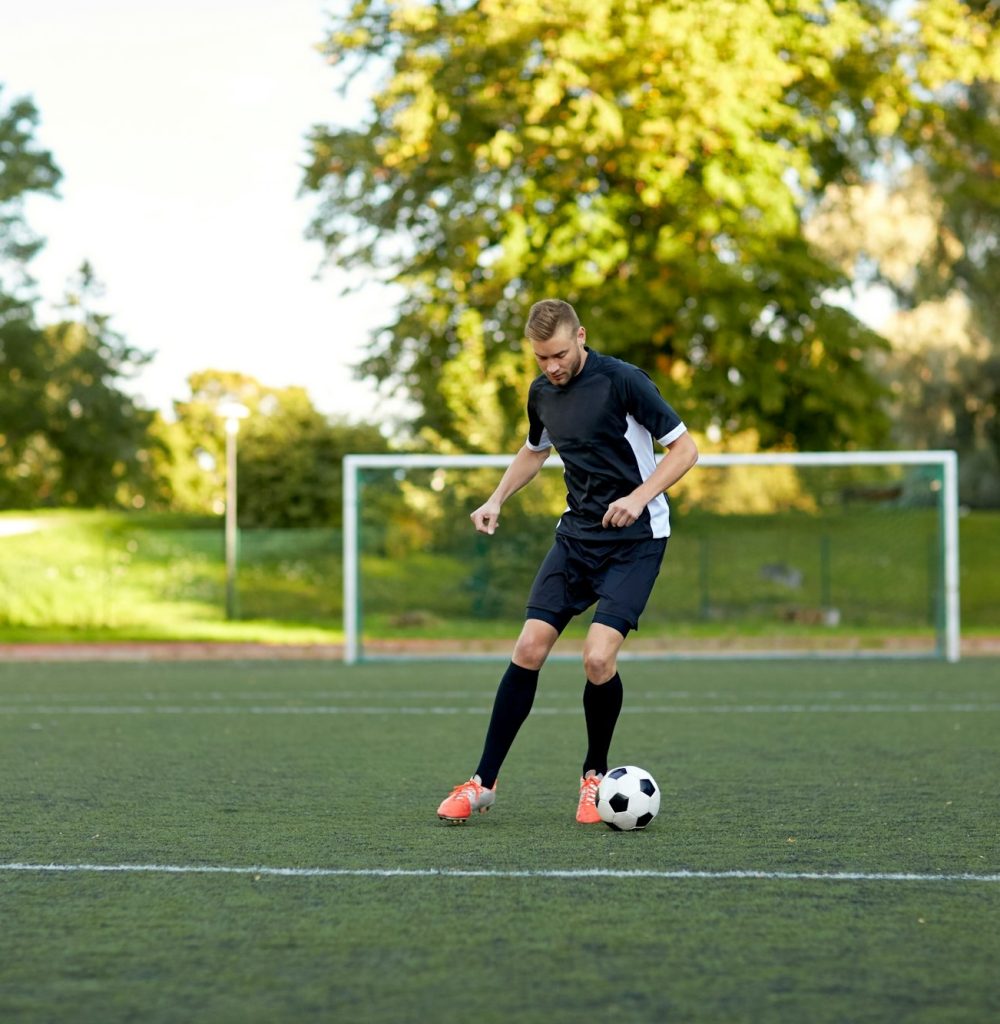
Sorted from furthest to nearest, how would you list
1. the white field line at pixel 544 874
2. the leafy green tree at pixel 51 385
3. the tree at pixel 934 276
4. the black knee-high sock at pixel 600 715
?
the leafy green tree at pixel 51 385
the tree at pixel 934 276
the black knee-high sock at pixel 600 715
the white field line at pixel 544 874

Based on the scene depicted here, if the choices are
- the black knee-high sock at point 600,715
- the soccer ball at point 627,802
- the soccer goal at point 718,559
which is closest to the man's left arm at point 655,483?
the black knee-high sock at point 600,715

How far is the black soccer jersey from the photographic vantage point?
19.4 ft

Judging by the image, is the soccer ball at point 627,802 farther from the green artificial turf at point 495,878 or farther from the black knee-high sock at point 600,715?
the black knee-high sock at point 600,715

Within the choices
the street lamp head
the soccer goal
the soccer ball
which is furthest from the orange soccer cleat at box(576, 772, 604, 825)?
the street lamp head

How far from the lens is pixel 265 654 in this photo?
60.7ft

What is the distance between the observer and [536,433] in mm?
6281

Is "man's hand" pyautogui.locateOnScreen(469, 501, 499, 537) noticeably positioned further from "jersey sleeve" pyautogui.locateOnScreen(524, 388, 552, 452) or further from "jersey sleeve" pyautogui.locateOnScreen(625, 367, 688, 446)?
"jersey sleeve" pyautogui.locateOnScreen(625, 367, 688, 446)

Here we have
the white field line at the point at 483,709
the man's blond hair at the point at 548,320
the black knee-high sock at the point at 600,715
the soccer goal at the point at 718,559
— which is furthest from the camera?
the soccer goal at the point at 718,559

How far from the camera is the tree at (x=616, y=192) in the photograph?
20.5 metres

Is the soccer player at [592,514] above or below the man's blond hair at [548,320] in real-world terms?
below

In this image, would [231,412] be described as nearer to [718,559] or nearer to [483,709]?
[718,559]

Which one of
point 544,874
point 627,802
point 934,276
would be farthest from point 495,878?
point 934,276

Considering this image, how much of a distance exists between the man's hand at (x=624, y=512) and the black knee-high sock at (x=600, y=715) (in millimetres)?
707

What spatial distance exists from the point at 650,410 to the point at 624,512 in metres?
0.40
